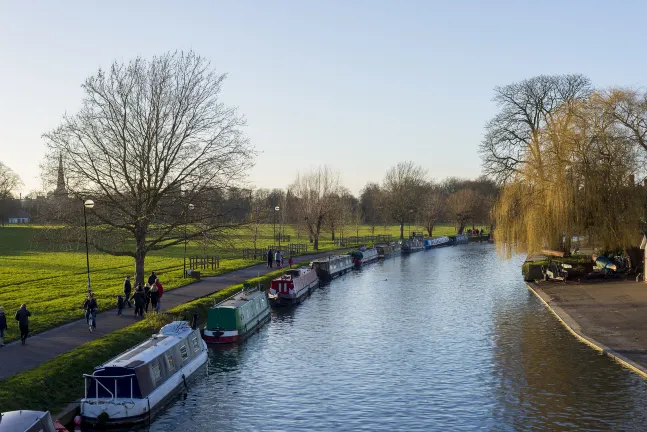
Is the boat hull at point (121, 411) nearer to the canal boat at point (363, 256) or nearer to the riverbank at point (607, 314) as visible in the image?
the riverbank at point (607, 314)

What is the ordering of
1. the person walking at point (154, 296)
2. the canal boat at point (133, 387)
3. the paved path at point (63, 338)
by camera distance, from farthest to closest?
the person walking at point (154, 296) → the paved path at point (63, 338) → the canal boat at point (133, 387)

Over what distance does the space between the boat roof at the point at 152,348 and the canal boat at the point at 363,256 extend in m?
49.6

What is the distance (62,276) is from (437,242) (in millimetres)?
70616

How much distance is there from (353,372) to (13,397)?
1280 cm

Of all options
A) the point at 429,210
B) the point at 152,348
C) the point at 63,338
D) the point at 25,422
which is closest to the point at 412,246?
the point at 429,210

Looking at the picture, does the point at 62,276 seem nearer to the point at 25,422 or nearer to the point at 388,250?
the point at 25,422

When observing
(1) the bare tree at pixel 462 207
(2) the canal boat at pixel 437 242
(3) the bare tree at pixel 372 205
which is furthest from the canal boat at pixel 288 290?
(1) the bare tree at pixel 462 207

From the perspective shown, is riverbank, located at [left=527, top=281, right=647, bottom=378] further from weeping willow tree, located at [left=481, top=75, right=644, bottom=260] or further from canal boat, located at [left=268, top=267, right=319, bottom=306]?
canal boat, located at [left=268, top=267, right=319, bottom=306]

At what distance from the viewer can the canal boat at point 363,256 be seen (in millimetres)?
77188

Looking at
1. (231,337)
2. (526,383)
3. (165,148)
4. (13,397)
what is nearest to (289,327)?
(231,337)

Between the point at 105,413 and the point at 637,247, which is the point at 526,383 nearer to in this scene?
the point at 105,413

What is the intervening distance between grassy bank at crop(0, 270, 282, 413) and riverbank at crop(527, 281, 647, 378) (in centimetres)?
1982

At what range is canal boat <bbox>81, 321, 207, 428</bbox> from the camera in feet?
68.4

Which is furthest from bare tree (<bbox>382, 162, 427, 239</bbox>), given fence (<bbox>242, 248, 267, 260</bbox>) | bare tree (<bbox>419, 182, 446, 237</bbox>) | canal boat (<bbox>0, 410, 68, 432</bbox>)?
canal boat (<bbox>0, 410, 68, 432</bbox>)
